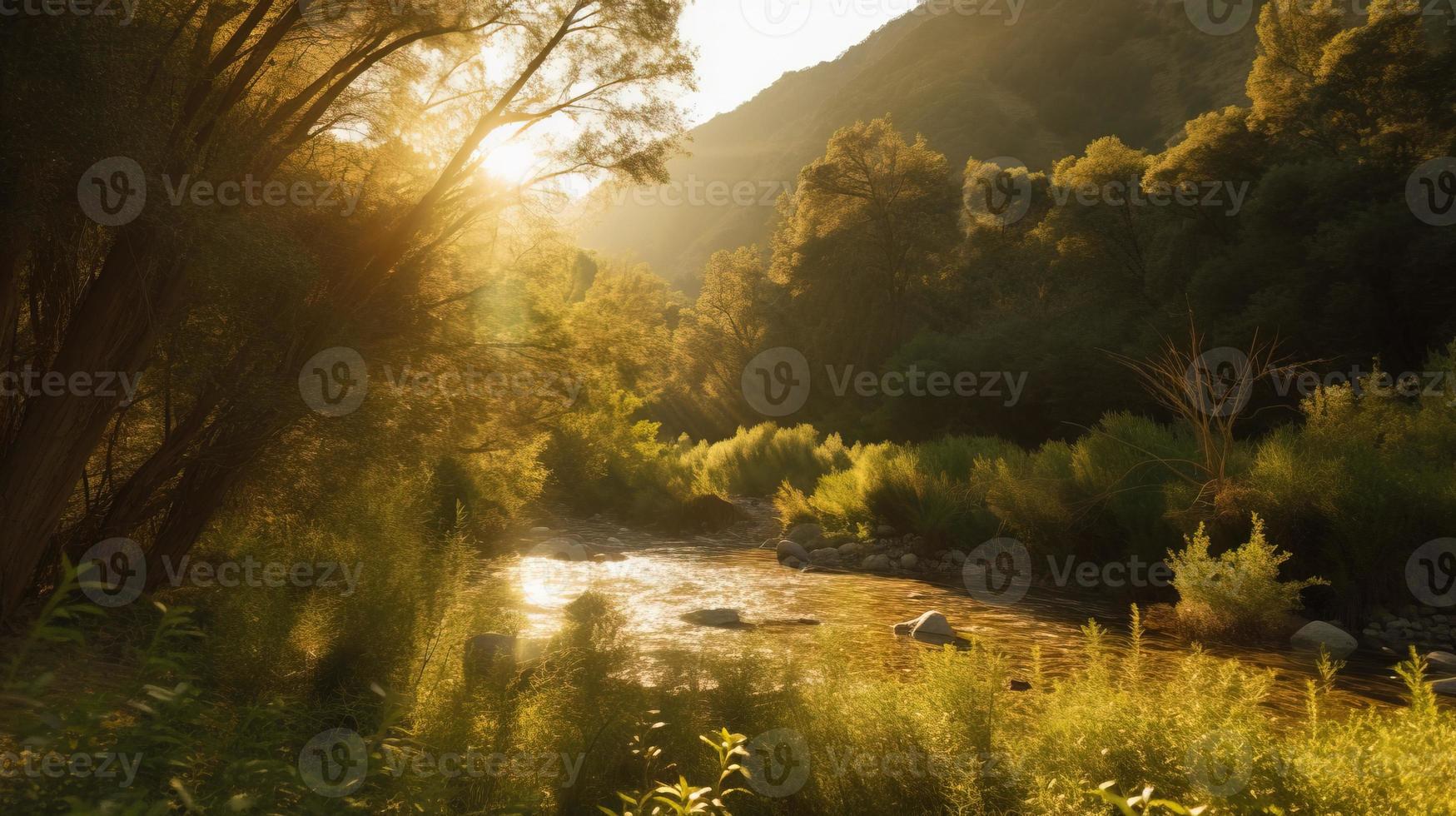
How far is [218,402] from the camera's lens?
6953 mm

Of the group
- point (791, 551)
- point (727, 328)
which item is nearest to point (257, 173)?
point (791, 551)

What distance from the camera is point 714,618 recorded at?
362 inches

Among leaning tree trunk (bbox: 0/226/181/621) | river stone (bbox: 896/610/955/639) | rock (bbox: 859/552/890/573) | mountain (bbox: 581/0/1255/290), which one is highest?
mountain (bbox: 581/0/1255/290)

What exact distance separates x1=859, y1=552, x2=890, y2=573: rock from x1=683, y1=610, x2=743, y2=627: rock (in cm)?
449

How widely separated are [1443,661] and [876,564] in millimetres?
7421

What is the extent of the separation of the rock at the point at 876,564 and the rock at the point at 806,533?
2031mm

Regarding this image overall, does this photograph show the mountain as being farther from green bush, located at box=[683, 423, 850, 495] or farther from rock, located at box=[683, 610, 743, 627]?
rock, located at box=[683, 610, 743, 627]

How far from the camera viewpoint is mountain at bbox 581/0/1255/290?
235 feet

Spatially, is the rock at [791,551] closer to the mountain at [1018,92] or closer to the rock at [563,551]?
the rock at [563,551]

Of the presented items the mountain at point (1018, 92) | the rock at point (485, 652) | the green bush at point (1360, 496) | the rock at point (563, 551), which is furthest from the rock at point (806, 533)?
the mountain at point (1018, 92)

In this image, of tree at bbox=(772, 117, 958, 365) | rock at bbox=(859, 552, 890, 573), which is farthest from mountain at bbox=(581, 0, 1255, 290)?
rock at bbox=(859, 552, 890, 573)

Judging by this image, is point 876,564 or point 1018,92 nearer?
point 876,564

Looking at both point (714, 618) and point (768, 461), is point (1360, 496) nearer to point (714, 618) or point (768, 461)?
point (714, 618)

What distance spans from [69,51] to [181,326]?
2.64 metres
